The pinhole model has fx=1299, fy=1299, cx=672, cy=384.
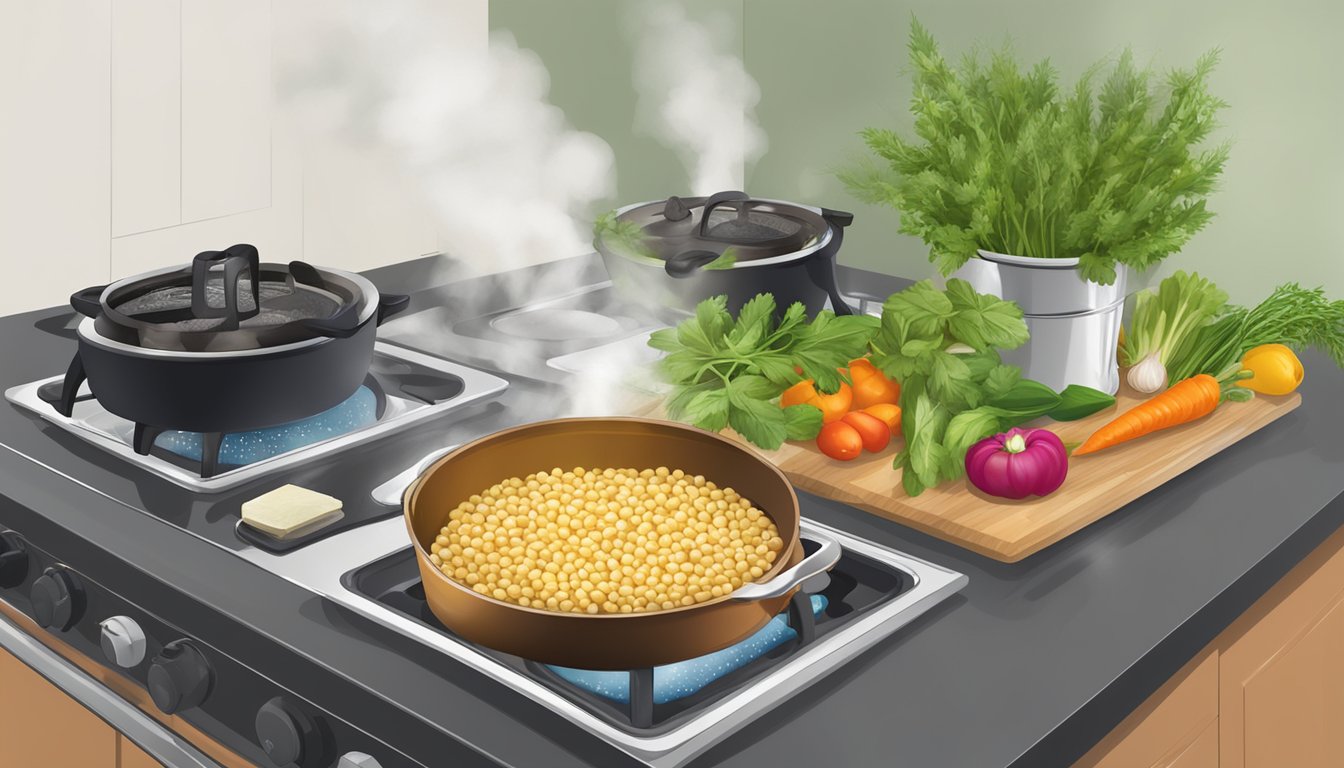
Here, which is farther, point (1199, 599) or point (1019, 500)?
point (1019, 500)

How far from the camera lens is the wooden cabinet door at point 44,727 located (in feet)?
4.02

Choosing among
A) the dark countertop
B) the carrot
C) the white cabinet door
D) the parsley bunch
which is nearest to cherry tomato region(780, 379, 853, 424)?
the parsley bunch

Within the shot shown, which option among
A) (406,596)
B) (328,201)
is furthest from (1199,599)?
(328,201)

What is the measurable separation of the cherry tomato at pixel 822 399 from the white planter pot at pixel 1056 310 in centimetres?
19

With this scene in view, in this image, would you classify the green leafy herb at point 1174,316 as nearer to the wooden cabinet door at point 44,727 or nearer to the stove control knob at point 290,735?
Result: the stove control knob at point 290,735

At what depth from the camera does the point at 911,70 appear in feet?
7.35

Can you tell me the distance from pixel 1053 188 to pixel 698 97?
141 centimetres

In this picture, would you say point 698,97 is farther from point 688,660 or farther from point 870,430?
point 688,660

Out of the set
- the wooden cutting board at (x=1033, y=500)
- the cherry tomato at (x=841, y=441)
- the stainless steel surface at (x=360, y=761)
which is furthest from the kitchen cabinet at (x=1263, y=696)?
the stainless steel surface at (x=360, y=761)

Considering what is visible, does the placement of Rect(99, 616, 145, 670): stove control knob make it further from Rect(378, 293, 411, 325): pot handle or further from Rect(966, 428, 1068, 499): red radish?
Rect(966, 428, 1068, 499): red radish

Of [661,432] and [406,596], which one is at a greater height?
[661,432]

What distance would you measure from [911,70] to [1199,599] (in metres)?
1.40

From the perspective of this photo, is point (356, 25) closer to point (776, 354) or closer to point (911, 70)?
point (911, 70)

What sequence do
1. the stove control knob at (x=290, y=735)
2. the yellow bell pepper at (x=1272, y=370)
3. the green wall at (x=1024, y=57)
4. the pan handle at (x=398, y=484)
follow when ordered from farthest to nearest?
the green wall at (x=1024, y=57) < the yellow bell pepper at (x=1272, y=370) < the pan handle at (x=398, y=484) < the stove control knob at (x=290, y=735)
